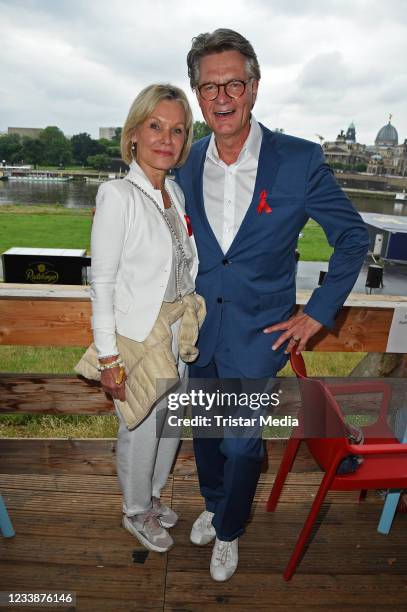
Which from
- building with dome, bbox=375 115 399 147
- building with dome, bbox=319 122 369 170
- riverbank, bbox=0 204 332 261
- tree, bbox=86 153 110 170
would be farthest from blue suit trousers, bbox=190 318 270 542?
building with dome, bbox=375 115 399 147

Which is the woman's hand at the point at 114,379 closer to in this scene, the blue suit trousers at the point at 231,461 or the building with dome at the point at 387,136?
the blue suit trousers at the point at 231,461

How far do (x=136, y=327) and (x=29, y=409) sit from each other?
3.64 ft

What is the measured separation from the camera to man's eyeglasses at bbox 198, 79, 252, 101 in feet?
6.06

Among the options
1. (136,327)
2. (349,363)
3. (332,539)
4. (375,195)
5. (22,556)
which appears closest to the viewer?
(136,327)

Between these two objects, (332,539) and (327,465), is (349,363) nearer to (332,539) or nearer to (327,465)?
(332,539)

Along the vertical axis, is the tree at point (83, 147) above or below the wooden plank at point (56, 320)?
above

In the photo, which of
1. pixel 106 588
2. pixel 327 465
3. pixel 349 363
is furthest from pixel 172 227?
pixel 349 363

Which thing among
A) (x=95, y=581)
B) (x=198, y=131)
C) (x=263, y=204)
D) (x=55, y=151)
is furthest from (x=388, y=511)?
(x=55, y=151)

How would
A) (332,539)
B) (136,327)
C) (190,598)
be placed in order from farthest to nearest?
(332,539), (190,598), (136,327)

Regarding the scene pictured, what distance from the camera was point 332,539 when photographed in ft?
7.76

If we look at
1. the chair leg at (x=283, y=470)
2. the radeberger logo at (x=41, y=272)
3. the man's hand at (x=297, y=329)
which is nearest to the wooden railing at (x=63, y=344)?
the chair leg at (x=283, y=470)

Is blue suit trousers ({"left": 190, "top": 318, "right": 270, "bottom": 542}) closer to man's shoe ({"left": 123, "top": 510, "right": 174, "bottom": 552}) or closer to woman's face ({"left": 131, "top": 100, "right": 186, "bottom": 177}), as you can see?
man's shoe ({"left": 123, "top": 510, "right": 174, "bottom": 552})

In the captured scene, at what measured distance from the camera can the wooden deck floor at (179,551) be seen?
200 centimetres

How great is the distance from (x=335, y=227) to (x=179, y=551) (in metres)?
1.75
